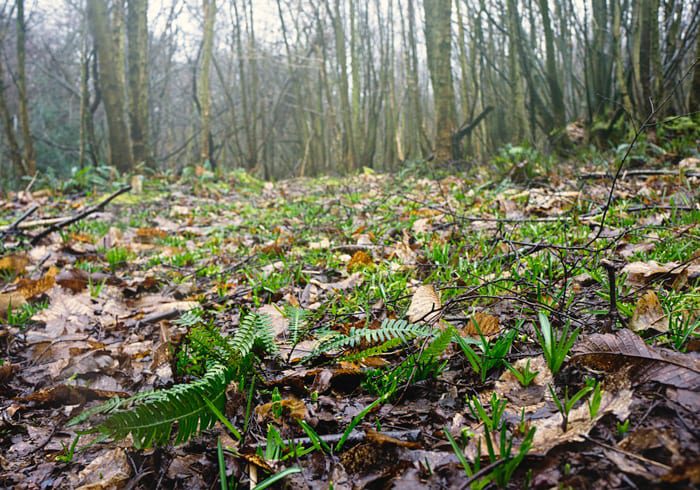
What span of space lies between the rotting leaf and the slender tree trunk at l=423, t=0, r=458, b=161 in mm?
7587

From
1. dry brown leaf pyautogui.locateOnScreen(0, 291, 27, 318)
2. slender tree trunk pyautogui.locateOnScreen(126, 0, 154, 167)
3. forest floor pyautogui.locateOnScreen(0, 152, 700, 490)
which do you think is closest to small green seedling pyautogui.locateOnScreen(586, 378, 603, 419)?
forest floor pyautogui.locateOnScreen(0, 152, 700, 490)

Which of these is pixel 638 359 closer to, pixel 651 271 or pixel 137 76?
pixel 651 271

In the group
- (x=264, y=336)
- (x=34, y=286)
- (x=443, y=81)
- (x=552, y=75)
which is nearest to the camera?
(x=264, y=336)

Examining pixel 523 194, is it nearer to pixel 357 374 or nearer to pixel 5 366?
pixel 357 374

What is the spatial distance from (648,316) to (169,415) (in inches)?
52.7

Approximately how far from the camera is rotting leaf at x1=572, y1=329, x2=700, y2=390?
37.2 inches

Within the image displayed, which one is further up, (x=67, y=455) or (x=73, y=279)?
(x=73, y=279)

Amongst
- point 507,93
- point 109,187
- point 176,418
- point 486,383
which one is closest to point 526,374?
point 486,383

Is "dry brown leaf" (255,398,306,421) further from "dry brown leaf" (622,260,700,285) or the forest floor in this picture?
"dry brown leaf" (622,260,700,285)

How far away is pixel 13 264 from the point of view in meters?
3.21

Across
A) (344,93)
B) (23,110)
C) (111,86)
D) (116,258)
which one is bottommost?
(116,258)

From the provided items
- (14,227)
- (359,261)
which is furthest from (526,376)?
(14,227)

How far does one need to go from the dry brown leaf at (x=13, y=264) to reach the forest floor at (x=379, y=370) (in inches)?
2.8

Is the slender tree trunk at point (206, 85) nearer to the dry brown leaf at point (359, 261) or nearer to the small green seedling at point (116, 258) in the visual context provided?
the small green seedling at point (116, 258)
